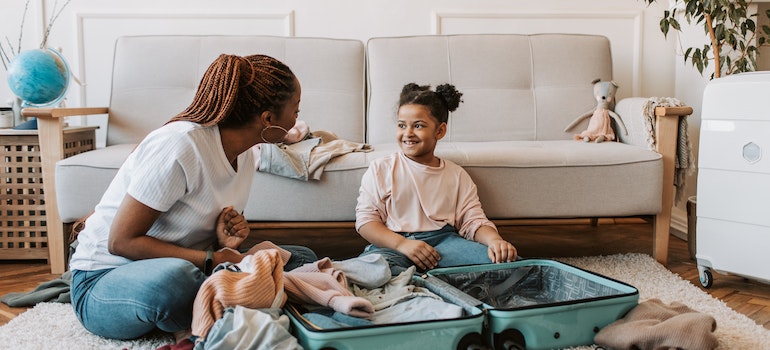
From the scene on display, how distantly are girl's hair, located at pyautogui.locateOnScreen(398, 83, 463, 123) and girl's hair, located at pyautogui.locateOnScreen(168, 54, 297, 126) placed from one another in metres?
0.59

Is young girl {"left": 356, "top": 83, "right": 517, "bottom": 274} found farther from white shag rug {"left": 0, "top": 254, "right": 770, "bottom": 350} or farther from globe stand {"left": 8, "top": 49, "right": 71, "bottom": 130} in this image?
globe stand {"left": 8, "top": 49, "right": 71, "bottom": 130}

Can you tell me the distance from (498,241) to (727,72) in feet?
4.60

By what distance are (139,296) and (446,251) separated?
840 millimetres

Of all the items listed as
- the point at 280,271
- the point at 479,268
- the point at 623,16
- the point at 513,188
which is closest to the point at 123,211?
the point at 280,271

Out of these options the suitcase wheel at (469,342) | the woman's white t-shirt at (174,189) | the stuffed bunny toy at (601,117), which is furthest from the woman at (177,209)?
the stuffed bunny toy at (601,117)

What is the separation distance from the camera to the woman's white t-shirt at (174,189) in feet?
4.86

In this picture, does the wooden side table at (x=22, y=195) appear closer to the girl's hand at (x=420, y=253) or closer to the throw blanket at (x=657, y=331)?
the girl's hand at (x=420, y=253)

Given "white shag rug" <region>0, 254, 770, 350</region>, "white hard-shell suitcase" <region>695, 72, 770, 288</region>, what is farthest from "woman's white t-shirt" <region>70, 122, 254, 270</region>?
"white hard-shell suitcase" <region>695, 72, 770, 288</region>

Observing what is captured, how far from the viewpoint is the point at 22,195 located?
8.21ft

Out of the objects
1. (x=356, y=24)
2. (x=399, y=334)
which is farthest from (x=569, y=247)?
(x=399, y=334)

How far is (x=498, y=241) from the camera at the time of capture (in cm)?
194

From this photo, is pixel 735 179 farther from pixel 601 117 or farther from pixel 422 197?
pixel 422 197

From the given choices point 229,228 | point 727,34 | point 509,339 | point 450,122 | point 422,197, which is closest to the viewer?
point 509,339

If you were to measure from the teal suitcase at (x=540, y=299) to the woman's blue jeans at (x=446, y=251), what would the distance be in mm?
111
